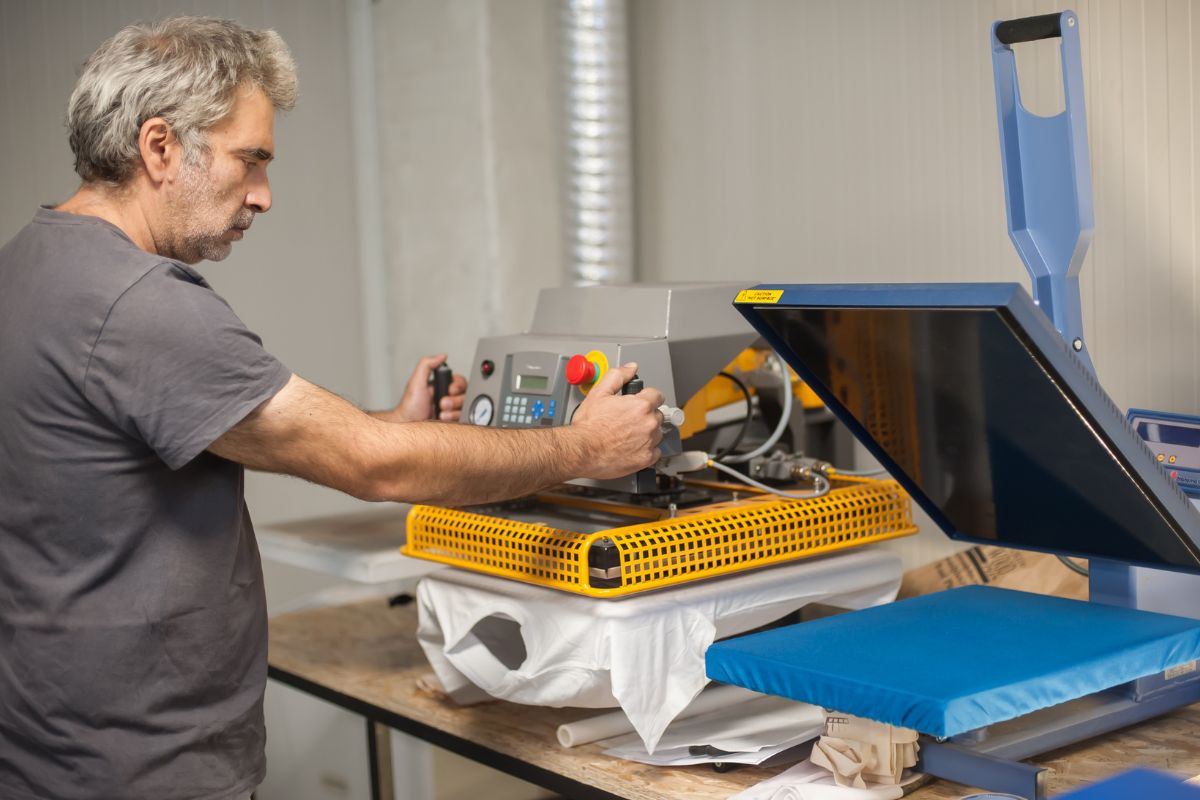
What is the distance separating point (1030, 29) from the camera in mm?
1521

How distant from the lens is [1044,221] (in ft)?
5.11

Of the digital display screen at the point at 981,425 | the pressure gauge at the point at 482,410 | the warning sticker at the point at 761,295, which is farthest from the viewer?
the pressure gauge at the point at 482,410

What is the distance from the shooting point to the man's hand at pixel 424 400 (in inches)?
78.5

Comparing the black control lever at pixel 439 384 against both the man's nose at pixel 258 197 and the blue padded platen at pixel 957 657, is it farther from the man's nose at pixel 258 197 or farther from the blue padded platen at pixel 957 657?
the blue padded platen at pixel 957 657

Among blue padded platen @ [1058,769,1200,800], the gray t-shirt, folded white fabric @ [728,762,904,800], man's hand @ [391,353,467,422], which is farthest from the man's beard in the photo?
blue padded platen @ [1058,769,1200,800]

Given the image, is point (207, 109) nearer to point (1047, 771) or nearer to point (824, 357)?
point (824, 357)

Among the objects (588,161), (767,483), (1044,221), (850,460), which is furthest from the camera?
(588,161)

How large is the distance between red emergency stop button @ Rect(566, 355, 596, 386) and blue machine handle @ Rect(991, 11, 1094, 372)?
0.56 m

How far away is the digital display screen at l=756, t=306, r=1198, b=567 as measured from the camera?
1.28 metres

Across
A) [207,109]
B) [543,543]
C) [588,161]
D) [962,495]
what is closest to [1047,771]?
Answer: [962,495]

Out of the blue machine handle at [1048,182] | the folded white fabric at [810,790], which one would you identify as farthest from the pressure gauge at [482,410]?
the blue machine handle at [1048,182]

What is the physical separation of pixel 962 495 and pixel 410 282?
1.89 metres

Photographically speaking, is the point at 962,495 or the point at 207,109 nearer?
the point at 207,109

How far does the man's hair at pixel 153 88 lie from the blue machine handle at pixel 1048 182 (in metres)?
0.94
